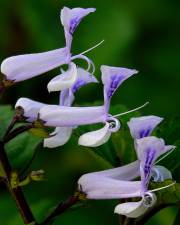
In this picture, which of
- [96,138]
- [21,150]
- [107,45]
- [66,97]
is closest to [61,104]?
[66,97]

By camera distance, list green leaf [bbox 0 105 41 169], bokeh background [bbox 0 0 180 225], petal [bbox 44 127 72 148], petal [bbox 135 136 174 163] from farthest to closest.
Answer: bokeh background [bbox 0 0 180 225]
green leaf [bbox 0 105 41 169]
petal [bbox 44 127 72 148]
petal [bbox 135 136 174 163]

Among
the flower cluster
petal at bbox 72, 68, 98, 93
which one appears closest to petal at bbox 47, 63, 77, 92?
the flower cluster

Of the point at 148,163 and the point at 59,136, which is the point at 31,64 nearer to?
the point at 59,136

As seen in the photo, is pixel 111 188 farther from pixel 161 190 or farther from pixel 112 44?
pixel 112 44

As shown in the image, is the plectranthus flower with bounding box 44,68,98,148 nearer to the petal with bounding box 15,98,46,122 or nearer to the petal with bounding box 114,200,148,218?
the petal with bounding box 15,98,46,122

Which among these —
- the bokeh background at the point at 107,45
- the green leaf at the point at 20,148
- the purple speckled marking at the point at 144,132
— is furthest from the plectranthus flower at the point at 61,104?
the bokeh background at the point at 107,45

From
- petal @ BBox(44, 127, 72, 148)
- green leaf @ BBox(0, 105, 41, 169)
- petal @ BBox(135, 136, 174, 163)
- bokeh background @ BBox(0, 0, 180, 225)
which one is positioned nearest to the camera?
petal @ BBox(135, 136, 174, 163)
